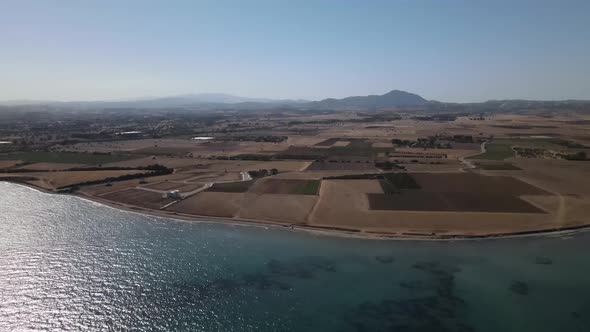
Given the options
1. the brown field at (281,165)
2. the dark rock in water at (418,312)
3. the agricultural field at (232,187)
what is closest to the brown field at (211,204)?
the agricultural field at (232,187)

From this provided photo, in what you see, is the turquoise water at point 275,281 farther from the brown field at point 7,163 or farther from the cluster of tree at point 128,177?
the brown field at point 7,163

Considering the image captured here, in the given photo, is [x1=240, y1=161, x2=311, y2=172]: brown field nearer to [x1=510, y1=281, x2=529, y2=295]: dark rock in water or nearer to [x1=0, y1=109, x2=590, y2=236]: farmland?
[x1=0, y1=109, x2=590, y2=236]: farmland

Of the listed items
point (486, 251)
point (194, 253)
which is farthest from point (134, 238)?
point (486, 251)

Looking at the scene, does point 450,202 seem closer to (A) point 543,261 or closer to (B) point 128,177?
(A) point 543,261

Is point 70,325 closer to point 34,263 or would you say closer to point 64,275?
point 64,275

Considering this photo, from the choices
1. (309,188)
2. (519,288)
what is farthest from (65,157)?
(519,288)

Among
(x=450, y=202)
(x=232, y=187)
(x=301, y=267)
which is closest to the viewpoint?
(x=301, y=267)
